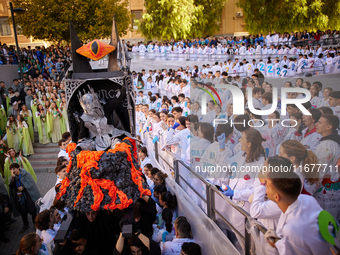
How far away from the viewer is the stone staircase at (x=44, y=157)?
34.6 ft

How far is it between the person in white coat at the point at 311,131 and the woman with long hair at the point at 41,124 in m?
10.2

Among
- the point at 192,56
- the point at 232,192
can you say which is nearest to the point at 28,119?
the point at 232,192

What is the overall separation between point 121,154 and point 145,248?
1.40 m

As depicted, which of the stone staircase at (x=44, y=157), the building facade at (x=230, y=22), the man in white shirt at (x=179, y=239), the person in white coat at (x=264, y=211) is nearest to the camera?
the person in white coat at (x=264, y=211)

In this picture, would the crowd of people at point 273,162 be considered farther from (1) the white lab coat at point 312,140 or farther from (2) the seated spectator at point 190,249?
(2) the seated spectator at point 190,249

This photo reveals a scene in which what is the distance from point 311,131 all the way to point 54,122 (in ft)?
33.3

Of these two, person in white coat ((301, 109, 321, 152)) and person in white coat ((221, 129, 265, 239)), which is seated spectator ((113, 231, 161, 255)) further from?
person in white coat ((301, 109, 321, 152))

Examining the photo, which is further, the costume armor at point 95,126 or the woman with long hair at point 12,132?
the woman with long hair at point 12,132

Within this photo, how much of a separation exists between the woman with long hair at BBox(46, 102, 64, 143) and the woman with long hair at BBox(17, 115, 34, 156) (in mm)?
903

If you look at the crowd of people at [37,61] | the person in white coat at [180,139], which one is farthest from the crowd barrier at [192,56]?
the person in white coat at [180,139]

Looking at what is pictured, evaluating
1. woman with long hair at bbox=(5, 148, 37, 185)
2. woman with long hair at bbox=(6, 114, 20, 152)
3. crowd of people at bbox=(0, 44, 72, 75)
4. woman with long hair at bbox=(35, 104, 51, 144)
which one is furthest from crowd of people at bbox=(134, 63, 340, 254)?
crowd of people at bbox=(0, 44, 72, 75)

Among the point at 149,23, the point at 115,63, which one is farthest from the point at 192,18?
the point at 115,63

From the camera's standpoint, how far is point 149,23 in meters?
27.2

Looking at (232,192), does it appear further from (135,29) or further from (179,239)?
(135,29)
